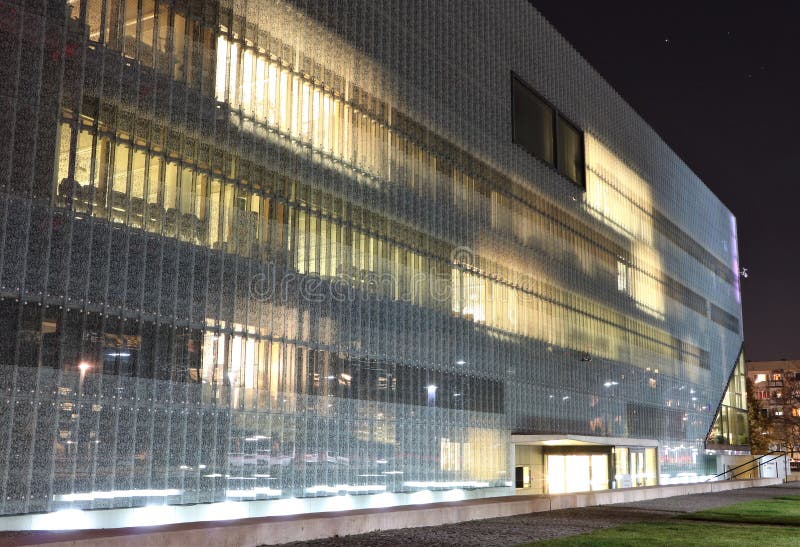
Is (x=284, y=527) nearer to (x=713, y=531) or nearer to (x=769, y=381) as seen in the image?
(x=713, y=531)

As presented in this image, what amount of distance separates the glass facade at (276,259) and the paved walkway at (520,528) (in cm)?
389

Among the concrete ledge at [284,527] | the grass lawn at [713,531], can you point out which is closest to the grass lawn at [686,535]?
the grass lawn at [713,531]

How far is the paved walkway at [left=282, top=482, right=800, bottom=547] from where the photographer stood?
1877 centimetres

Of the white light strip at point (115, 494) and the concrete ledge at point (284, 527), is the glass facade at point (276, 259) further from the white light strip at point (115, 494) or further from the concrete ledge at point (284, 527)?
the concrete ledge at point (284, 527)

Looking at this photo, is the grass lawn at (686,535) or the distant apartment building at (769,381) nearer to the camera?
the grass lawn at (686,535)

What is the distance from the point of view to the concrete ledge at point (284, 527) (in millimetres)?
14820

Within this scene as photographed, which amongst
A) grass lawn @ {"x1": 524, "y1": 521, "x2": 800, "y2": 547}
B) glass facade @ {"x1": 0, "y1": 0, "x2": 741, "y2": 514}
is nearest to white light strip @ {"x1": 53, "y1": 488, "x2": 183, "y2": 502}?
glass facade @ {"x1": 0, "y1": 0, "x2": 741, "y2": 514}

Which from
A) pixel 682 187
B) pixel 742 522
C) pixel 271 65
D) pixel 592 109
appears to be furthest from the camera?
pixel 682 187

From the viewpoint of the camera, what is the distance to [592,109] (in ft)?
154

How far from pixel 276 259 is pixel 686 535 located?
12.5m

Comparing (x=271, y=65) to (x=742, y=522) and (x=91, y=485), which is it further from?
(x=742, y=522)

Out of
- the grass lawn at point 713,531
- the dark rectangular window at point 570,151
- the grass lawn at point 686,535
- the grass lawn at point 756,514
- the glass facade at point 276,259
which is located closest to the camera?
the glass facade at point 276,259

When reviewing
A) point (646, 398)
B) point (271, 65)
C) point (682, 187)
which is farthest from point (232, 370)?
point (682, 187)

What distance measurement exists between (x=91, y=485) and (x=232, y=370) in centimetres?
479
